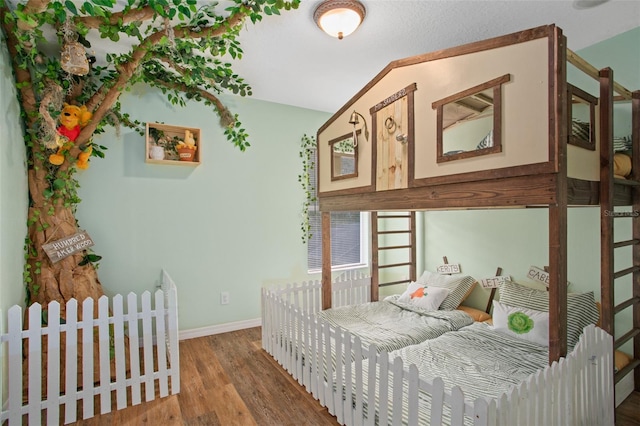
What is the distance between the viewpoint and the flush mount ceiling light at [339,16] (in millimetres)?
1936

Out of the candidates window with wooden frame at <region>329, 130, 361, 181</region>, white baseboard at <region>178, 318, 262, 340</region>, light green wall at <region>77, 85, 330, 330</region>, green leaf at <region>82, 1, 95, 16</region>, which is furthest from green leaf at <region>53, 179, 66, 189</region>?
window with wooden frame at <region>329, 130, 361, 181</region>

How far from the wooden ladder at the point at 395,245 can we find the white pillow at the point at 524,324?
120 centimetres

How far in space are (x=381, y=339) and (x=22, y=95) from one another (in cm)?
318

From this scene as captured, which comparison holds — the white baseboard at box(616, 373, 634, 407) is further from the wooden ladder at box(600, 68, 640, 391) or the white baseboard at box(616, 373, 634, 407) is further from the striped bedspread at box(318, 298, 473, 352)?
the striped bedspread at box(318, 298, 473, 352)

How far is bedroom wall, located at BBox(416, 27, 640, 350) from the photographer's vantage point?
2273 mm

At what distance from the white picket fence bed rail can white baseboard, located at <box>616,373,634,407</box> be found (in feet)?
1.42

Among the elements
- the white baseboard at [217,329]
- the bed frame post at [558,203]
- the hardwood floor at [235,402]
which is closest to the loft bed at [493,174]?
the bed frame post at [558,203]

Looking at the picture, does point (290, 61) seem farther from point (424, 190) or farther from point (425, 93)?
point (424, 190)

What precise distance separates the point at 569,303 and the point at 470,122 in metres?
1.68

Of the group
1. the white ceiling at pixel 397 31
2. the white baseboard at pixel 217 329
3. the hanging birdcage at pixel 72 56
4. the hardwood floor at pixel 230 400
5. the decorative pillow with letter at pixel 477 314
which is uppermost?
the white ceiling at pixel 397 31

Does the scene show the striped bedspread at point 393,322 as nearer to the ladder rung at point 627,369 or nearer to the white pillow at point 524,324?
the white pillow at point 524,324

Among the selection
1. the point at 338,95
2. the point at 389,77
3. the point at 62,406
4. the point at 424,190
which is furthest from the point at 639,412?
the point at 62,406

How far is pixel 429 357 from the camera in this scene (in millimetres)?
2025

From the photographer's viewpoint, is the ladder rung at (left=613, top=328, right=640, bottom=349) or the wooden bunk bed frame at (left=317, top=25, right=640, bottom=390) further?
the ladder rung at (left=613, top=328, right=640, bottom=349)
